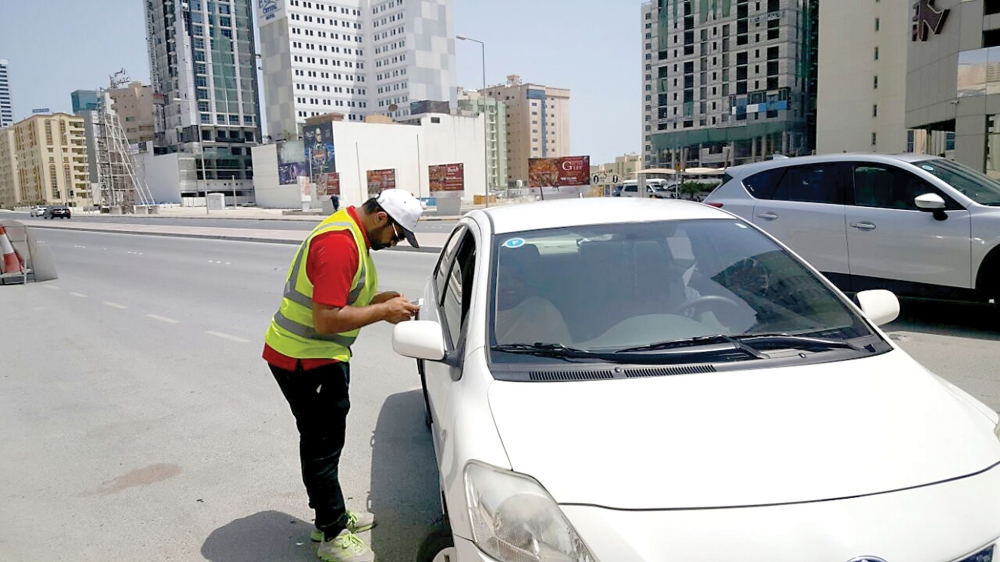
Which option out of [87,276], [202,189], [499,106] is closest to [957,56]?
[87,276]

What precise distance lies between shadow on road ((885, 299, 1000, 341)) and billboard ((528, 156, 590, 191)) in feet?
116

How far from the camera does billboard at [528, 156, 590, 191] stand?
143 ft

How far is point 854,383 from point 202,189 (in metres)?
124

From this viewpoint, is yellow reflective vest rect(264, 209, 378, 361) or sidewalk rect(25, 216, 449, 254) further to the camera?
sidewalk rect(25, 216, 449, 254)

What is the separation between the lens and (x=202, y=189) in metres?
116

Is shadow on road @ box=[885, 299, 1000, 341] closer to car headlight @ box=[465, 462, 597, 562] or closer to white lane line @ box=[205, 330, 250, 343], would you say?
car headlight @ box=[465, 462, 597, 562]

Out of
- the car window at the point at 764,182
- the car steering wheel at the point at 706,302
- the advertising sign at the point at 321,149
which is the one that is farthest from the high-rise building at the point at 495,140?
the car steering wheel at the point at 706,302

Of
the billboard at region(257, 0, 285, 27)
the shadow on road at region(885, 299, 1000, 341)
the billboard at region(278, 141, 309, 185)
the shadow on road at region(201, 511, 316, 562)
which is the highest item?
the billboard at region(257, 0, 285, 27)

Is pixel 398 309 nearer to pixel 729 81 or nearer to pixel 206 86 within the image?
pixel 729 81

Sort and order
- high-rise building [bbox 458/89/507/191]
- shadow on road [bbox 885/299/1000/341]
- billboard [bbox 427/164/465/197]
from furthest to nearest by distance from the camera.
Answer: high-rise building [bbox 458/89/507/191]
billboard [bbox 427/164/465/197]
shadow on road [bbox 885/299/1000/341]

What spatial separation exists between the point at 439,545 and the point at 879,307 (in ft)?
6.99

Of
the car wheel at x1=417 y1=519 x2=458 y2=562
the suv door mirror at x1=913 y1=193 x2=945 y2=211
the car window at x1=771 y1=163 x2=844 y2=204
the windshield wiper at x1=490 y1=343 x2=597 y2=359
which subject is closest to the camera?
the car wheel at x1=417 y1=519 x2=458 y2=562

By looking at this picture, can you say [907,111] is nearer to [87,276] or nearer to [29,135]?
[87,276]

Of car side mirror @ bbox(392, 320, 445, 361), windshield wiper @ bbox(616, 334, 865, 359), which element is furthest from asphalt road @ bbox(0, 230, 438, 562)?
windshield wiper @ bbox(616, 334, 865, 359)
